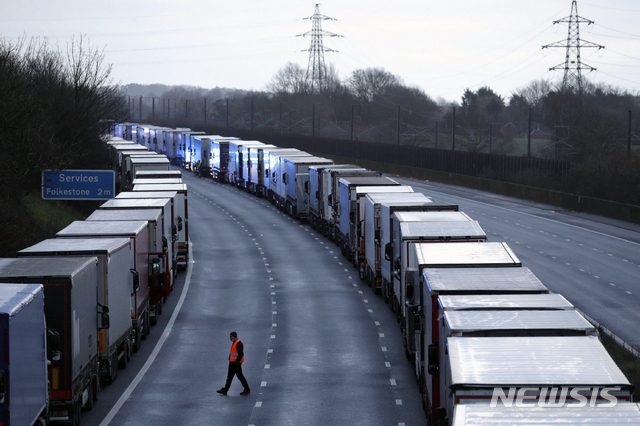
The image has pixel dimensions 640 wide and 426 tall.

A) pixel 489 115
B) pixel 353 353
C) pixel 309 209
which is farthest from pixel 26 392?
pixel 489 115

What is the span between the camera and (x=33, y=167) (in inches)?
1273

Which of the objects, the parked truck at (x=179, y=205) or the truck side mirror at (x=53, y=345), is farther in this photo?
the parked truck at (x=179, y=205)

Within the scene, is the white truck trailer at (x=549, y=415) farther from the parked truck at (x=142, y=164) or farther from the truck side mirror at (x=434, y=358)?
the parked truck at (x=142, y=164)

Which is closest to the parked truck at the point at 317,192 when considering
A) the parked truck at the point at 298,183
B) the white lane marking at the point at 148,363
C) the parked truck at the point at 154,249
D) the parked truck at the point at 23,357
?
the parked truck at the point at 298,183

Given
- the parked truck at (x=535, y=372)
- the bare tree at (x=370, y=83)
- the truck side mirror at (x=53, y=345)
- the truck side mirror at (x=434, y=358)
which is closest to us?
the parked truck at (x=535, y=372)

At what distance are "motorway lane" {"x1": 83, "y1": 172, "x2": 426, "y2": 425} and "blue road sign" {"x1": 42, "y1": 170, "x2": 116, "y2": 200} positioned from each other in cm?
465

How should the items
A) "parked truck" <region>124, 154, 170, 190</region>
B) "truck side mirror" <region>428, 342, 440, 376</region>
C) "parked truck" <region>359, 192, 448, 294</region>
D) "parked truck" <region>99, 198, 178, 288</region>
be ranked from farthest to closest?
"parked truck" <region>124, 154, 170, 190</region> → "parked truck" <region>359, 192, 448, 294</region> → "parked truck" <region>99, 198, 178, 288</region> → "truck side mirror" <region>428, 342, 440, 376</region>

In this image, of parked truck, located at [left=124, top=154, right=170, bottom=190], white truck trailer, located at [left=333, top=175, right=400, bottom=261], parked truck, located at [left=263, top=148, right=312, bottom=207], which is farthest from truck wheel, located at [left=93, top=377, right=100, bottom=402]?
parked truck, located at [left=263, top=148, right=312, bottom=207]

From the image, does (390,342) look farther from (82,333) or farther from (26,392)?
(26,392)

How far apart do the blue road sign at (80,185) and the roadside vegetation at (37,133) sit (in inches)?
20.4

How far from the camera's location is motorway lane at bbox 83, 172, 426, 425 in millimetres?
19109

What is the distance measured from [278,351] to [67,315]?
9624mm

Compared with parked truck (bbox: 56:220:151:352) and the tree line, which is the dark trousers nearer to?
parked truck (bbox: 56:220:151:352)

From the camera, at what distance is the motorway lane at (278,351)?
19109 mm
